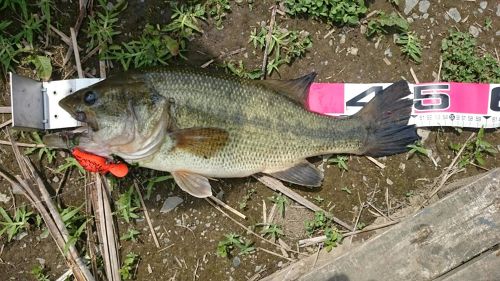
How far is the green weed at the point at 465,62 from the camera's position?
448 cm

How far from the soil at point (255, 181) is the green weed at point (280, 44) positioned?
0.23 feet

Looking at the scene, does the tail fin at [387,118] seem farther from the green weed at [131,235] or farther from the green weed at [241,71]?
the green weed at [131,235]

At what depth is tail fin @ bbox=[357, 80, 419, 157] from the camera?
4.12 metres

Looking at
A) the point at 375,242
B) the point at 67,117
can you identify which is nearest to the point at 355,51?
the point at 375,242

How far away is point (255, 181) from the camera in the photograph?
14.7ft

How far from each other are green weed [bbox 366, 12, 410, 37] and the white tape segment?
0.54 metres

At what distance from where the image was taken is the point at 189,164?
12.8 ft

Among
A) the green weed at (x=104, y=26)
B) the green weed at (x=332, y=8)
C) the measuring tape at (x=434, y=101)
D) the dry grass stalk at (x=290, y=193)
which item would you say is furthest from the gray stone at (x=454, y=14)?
the green weed at (x=104, y=26)

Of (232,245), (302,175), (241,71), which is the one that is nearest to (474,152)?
(302,175)

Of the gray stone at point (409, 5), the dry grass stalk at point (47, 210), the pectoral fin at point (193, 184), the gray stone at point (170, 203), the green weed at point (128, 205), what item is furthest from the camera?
the gray stone at point (409, 5)

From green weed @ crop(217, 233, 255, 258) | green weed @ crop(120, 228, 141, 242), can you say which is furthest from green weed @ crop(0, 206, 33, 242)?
green weed @ crop(217, 233, 255, 258)

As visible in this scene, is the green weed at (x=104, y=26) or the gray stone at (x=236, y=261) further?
the gray stone at (x=236, y=261)

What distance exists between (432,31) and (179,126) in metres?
2.66

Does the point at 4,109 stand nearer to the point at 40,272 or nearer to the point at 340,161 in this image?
the point at 40,272
